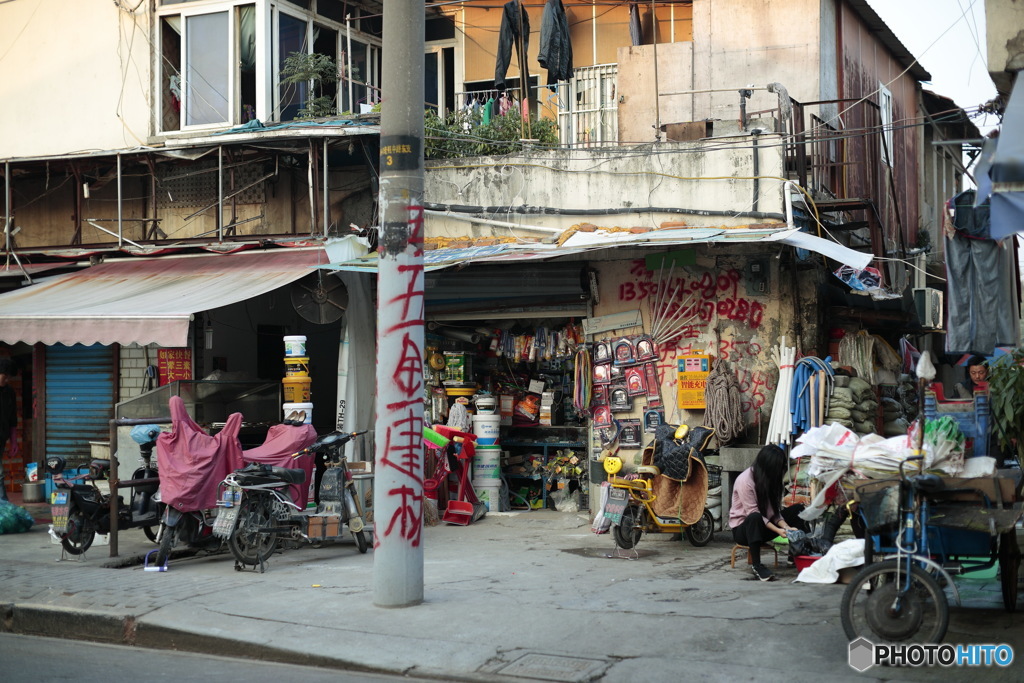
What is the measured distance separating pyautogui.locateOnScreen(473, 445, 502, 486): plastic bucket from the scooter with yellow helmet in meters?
2.94

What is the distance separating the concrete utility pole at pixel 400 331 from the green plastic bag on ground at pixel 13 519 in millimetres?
6536

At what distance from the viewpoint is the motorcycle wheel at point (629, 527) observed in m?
10.6

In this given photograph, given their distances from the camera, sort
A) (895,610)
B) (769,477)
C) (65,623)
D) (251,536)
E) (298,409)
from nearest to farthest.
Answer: (895,610) < (65,623) < (769,477) < (251,536) < (298,409)

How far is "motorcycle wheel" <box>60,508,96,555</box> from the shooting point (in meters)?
10.3

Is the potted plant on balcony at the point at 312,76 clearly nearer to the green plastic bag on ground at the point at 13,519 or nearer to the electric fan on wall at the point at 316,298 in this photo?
the electric fan on wall at the point at 316,298

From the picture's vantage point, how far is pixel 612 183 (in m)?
12.9

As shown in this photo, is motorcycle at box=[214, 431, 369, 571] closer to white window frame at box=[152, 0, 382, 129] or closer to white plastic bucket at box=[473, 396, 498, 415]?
white plastic bucket at box=[473, 396, 498, 415]

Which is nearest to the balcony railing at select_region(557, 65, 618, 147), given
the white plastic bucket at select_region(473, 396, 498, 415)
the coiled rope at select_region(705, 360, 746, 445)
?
the white plastic bucket at select_region(473, 396, 498, 415)

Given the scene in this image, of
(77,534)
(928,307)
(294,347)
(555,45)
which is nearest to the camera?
(77,534)

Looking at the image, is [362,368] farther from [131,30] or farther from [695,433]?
[131,30]

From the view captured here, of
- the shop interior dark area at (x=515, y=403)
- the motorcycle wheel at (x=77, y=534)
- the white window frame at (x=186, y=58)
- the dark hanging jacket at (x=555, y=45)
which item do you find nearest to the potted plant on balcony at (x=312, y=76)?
the white window frame at (x=186, y=58)

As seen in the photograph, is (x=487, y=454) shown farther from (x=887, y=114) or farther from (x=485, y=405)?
(x=887, y=114)

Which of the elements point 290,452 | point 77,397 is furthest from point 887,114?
point 77,397

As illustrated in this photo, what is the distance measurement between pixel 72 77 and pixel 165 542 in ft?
29.4
